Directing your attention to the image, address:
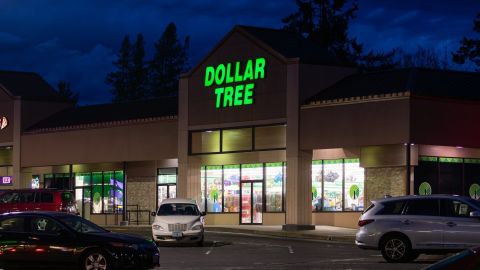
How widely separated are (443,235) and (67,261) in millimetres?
9164

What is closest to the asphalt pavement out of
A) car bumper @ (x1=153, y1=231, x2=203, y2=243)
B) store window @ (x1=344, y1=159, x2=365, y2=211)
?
car bumper @ (x1=153, y1=231, x2=203, y2=243)

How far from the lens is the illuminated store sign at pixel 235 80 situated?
4572 centimetres

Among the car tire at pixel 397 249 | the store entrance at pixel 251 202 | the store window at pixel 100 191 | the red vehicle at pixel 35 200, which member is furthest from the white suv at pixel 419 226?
the store window at pixel 100 191

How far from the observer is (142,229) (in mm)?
45812

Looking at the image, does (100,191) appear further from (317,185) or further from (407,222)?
(407,222)

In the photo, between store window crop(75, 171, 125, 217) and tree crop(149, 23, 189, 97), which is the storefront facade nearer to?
store window crop(75, 171, 125, 217)

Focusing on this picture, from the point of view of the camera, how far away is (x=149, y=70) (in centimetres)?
11312

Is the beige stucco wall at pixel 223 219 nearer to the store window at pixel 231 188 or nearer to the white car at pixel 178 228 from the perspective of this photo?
the store window at pixel 231 188

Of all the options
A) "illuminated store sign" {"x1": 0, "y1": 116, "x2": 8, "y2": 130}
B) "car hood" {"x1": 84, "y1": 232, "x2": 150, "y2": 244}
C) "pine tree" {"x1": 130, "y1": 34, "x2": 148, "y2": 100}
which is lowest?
"car hood" {"x1": 84, "y1": 232, "x2": 150, "y2": 244}

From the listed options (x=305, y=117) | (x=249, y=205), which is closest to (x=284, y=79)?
(x=305, y=117)

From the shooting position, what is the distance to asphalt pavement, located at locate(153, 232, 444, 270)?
23.5 m

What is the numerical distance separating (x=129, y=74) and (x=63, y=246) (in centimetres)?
9501

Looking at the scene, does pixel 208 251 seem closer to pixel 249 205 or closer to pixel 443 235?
pixel 443 235

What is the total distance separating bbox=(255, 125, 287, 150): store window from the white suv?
1994 cm
